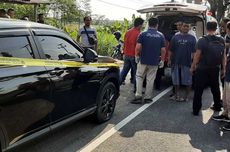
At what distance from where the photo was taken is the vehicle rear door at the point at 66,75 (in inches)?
190

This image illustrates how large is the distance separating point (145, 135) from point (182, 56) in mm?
3008

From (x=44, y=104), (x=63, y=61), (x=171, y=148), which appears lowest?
(x=171, y=148)

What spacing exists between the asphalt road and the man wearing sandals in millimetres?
1063

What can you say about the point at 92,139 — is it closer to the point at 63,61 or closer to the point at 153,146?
the point at 153,146

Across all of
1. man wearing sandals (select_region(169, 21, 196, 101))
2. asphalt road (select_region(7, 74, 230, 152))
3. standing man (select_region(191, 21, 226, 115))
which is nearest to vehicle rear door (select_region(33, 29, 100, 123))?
asphalt road (select_region(7, 74, 230, 152))

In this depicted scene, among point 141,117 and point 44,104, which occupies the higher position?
point 44,104

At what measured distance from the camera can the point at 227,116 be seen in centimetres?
690

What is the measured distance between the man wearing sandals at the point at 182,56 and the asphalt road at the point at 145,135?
1.06 metres

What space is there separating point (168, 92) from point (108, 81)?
3334 mm

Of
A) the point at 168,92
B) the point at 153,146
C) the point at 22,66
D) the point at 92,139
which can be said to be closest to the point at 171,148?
the point at 153,146

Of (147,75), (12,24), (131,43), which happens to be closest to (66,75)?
(12,24)

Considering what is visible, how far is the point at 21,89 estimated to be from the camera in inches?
162

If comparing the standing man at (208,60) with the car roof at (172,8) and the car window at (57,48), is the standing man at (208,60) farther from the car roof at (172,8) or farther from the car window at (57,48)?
the car window at (57,48)

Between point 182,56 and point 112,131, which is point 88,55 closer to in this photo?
point 112,131
